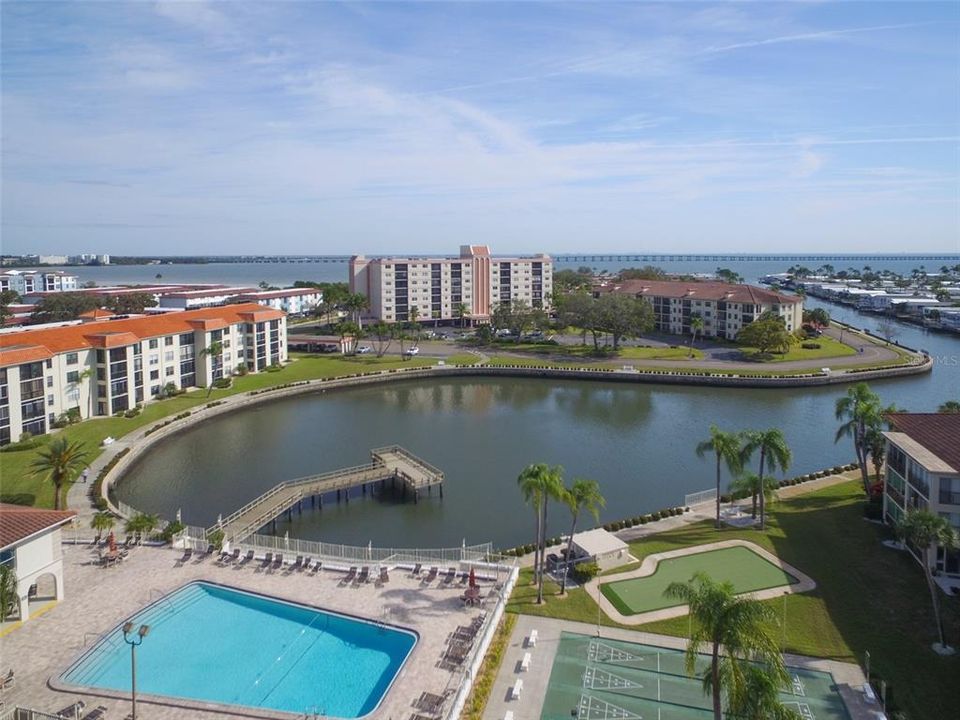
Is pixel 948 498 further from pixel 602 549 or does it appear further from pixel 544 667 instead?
pixel 544 667

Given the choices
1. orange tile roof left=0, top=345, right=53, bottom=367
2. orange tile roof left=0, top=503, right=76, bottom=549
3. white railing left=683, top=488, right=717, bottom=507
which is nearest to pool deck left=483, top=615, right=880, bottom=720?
white railing left=683, top=488, right=717, bottom=507

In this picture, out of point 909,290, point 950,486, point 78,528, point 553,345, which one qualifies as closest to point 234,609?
point 78,528

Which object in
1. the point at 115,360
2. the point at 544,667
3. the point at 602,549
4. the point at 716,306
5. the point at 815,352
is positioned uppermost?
the point at 716,306

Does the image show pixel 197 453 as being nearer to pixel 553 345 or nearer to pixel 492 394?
pixel 492 394

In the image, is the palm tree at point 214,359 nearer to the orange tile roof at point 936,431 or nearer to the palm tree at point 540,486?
the palm tree at point 540,486

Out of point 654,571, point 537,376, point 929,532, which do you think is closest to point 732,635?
point 929,532

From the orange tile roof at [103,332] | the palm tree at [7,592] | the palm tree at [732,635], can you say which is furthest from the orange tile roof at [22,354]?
the palm tree at [732,635]
